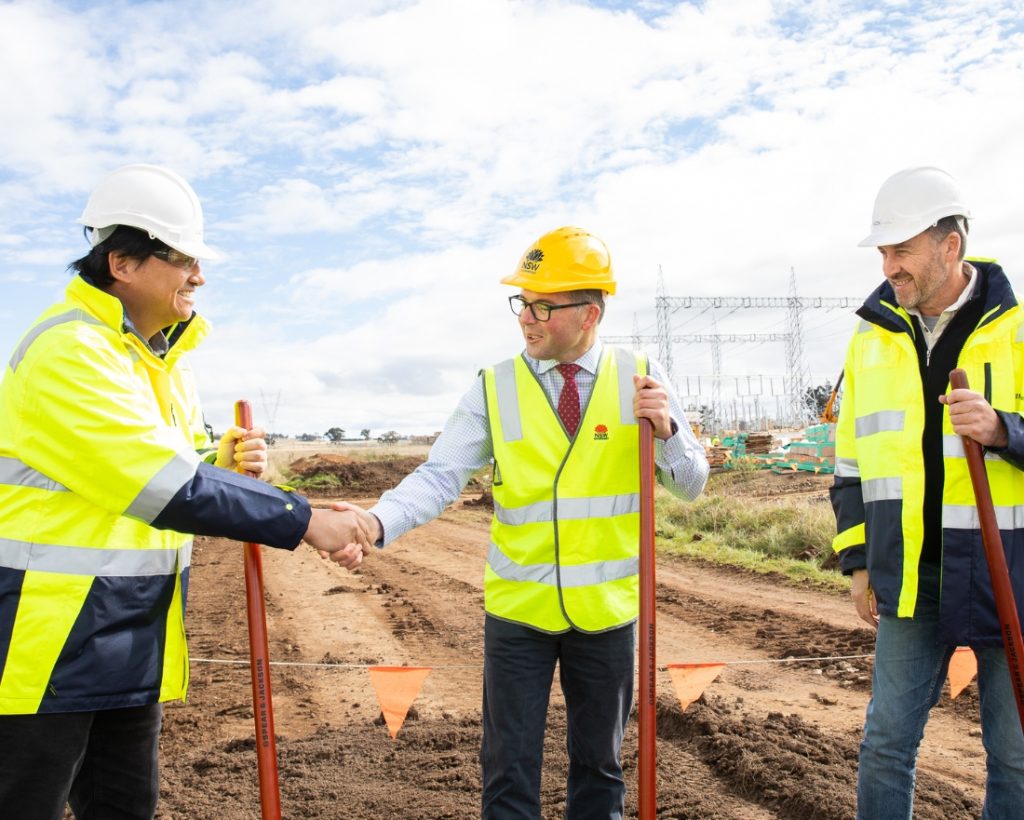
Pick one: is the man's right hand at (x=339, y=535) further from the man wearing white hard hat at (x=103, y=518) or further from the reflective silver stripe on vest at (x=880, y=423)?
the reflective silver stripe on vest at (x=880, y=423)

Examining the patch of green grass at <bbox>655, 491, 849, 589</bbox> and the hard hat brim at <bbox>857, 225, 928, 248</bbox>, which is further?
the patch of green grass at <bbox>655, 491, 849, 589</bbox>

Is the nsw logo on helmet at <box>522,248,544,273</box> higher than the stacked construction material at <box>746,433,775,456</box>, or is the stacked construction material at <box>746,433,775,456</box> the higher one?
the nsw logo on helmet at <box>522,248,544,273</box>

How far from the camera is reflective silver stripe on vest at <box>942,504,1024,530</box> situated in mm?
2988

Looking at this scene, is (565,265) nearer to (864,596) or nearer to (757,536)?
(864,596)

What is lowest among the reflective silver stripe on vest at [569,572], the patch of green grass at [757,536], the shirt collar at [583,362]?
the patch of green grass at [757,536]

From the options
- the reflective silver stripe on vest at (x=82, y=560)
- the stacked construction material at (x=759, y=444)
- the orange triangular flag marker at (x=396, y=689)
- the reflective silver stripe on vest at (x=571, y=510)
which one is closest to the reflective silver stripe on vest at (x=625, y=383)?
the reflective silver stripe on vest at (x=571, y=510)

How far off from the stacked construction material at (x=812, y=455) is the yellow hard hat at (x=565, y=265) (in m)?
20.9

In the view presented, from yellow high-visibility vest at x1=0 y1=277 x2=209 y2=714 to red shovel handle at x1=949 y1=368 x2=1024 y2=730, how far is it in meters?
2.47

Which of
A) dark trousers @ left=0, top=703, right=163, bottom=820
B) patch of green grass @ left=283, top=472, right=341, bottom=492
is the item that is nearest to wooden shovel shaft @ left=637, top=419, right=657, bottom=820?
dark trousers @ left=0, top=703, right=163, bottom=820

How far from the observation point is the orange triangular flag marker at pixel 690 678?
5.29 m

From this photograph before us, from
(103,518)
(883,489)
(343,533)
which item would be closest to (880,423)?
(883,489)

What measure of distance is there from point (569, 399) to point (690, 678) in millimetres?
2848

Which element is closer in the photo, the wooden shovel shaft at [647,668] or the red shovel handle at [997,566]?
the red shovel handle at [997,566]

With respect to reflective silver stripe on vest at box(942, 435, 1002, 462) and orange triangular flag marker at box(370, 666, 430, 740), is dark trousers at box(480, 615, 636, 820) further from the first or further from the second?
orange triangular flag marker at box(370, 666, 430, 740)
